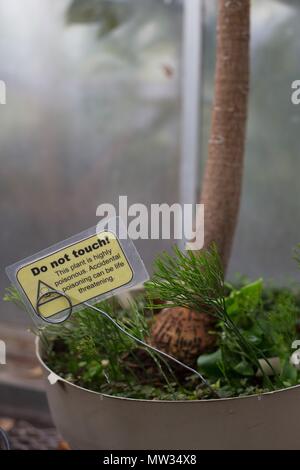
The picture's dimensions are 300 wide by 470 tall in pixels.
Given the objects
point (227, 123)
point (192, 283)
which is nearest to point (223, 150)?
point (227, 123)

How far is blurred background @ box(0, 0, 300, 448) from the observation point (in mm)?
1063

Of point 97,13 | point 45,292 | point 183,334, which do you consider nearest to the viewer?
point 45,292

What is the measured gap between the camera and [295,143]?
3.45ft

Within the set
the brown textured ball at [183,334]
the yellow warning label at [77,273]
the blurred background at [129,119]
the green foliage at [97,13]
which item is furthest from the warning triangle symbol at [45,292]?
the green foliage at [97,13]

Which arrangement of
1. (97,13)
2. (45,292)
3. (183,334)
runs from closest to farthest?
(45,292), (183,334), (97,13)

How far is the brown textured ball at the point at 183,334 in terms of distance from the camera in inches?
21.2

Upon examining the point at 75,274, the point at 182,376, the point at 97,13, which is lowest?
the point at 182,376

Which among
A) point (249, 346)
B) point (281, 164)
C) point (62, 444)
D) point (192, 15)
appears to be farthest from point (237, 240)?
point (249, 346)

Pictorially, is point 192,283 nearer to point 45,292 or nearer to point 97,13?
point 45,292

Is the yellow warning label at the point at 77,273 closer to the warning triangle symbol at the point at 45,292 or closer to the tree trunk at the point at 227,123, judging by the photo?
the warning triangle symbol at the point at 45,292

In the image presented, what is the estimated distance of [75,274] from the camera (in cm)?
43

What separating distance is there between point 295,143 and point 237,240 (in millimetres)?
206

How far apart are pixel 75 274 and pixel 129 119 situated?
81 centimetres

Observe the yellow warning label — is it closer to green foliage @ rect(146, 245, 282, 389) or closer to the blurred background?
green foliage @ rect(146, 245, 282, 389)
